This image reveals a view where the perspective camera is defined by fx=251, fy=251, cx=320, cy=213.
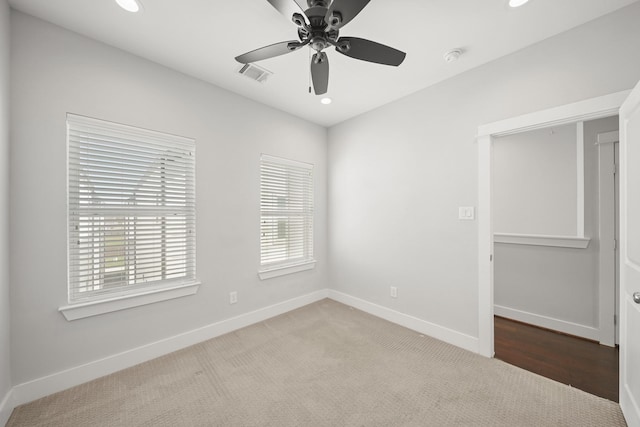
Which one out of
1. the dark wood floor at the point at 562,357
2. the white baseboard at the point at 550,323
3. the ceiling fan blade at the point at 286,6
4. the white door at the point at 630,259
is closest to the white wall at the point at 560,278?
the white baseboard at the point at 550,323

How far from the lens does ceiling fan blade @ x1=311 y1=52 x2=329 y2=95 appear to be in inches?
64.4

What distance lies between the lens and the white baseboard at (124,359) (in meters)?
1.76

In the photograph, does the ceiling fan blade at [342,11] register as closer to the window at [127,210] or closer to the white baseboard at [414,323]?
the window at [127,210]

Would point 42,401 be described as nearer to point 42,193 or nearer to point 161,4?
point 42,193

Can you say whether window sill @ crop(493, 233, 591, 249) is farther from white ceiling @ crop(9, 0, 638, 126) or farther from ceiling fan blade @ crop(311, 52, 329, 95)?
ceiling fan blade @ crop(311, 52, 329, 95)

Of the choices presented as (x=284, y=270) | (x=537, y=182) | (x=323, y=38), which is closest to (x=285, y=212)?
(x=284, y=270)

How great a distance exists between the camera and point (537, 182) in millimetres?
3043

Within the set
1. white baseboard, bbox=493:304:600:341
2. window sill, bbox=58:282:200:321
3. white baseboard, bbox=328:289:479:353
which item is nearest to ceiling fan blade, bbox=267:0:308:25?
window sill, bbox=58:282:200:321

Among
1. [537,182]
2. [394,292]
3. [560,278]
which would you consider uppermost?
[537,182]

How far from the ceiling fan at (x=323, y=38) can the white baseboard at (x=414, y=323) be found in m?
2.53

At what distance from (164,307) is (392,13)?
3068 mm

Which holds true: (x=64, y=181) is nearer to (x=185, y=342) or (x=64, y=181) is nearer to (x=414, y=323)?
(x=185, y=342)

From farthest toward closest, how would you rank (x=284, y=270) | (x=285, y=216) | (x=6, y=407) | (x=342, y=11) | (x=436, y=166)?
(x=285, y=216) → (x=284, y=270) → (x=436, y=166) → (x=6, y=407) → (x=342, y=11)

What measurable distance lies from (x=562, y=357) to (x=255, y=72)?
155 inches
